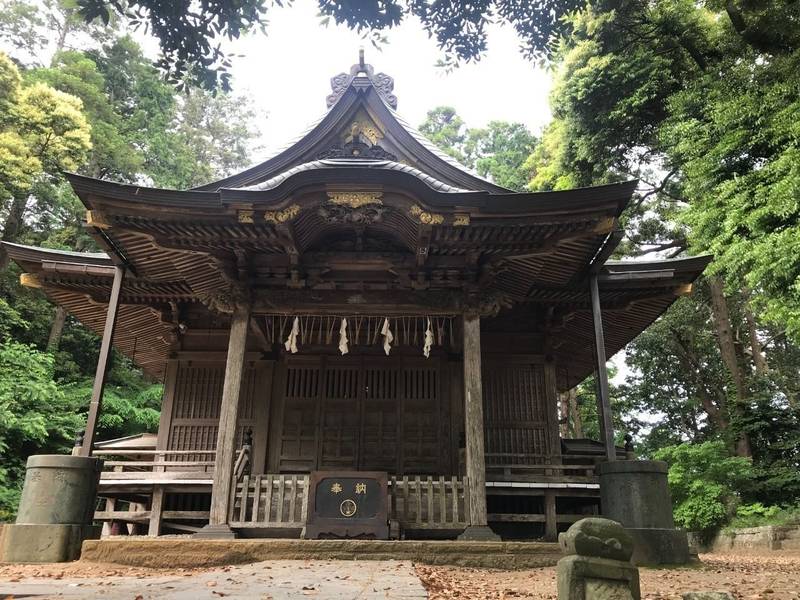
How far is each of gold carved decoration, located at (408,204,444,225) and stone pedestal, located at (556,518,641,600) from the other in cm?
511

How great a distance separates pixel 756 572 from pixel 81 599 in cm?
759

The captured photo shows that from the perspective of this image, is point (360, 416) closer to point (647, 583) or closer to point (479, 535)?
point (479, 535)

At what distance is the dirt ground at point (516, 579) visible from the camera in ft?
16.6

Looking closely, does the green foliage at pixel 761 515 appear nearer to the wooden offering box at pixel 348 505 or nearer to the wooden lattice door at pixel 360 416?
the wooden lattice door at pixel 360 416

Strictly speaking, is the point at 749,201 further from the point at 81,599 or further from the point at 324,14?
the point at 81,599

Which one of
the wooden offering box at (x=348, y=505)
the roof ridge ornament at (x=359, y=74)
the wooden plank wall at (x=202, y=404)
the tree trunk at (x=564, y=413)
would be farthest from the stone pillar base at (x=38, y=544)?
the tree trunk at (x=564, y=413)

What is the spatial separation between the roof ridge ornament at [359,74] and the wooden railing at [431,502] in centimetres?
691

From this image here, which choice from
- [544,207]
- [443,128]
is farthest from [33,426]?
[443,128]

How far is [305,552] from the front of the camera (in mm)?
6906

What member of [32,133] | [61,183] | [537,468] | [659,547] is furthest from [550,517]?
[61,183]

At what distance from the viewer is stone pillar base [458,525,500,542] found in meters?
7.61

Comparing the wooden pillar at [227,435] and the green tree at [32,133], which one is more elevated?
the green tree at [32,133]

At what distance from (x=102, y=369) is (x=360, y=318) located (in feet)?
13.2

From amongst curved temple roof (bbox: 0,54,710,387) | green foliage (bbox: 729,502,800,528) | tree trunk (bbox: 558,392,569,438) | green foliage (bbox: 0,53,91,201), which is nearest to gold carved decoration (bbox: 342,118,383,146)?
curved temple roof (bbox: 0,54,710,387)
